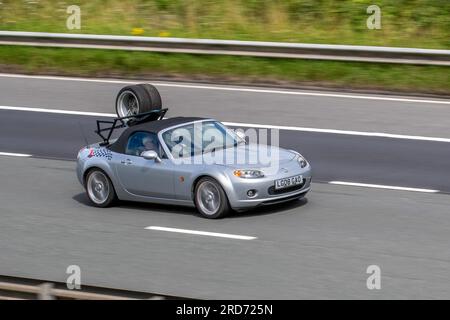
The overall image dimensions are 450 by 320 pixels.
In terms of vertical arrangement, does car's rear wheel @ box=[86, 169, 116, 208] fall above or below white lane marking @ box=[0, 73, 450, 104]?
below

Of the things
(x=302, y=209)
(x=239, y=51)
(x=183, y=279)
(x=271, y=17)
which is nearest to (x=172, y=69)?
(x=239, y=51)

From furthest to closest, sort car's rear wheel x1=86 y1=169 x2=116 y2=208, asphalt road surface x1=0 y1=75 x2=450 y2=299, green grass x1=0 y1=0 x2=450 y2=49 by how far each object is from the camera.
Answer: green grass x1=0 y1=0 x2=450 y2=49 < car's rear wheel x1=86 y1=169 x2=116 y2=208 < asphalt road surface x1=0 y1=75 x2=450 y2=299

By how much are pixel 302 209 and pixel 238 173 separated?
3.65 ft

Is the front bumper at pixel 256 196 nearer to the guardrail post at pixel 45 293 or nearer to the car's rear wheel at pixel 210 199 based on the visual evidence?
the car's rear wheel at pixel 210 199

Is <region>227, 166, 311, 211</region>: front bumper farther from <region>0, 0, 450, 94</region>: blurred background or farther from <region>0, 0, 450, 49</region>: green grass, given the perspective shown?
<region>0, 0, 450, 49</region>: green grass

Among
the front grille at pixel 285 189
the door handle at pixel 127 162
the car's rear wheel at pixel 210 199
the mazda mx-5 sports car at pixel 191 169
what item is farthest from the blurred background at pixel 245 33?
the car's rear wheel at pixel 210 199

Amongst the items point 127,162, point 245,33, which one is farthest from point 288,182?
point 245,33

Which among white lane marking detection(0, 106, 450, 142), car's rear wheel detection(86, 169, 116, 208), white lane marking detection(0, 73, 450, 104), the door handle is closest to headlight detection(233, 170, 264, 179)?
the door handle

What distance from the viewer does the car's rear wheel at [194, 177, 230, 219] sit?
42.2 feet

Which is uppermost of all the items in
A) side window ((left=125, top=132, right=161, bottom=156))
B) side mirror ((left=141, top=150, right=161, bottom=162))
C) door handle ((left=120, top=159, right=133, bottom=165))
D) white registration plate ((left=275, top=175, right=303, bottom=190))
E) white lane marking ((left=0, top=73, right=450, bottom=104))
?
white lane marking ((left=0, top=73, right=450, bottom=104))

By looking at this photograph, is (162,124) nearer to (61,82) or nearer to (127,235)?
(127,235)

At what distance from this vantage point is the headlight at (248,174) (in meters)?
12.8

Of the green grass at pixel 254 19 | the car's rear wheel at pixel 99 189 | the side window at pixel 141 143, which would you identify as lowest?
the car's rear wheel at pixel 99 189

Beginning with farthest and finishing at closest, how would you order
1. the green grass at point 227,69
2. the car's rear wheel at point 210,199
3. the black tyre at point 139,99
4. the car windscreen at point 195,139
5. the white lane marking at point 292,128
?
1. the green grass at point 227,69
2. the white lane marking at point 292,128
3. the black tyre at point 139,99
4. the car windscreen at point 195,139
5. the car's rear wheel at point 210,199
